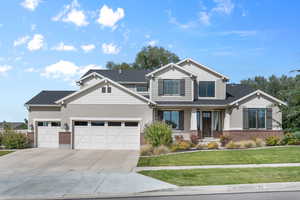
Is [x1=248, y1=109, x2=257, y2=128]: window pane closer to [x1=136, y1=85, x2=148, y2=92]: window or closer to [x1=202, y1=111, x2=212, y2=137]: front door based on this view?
[x1=202, y1=111, x2=212, y2=137]: front door

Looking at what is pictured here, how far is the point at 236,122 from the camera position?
80.5 feet

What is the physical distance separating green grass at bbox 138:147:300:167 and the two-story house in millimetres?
5280

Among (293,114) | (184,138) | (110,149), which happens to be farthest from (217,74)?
(293,114)

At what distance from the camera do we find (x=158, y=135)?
20500 mm

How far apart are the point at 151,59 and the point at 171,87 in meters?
29.6

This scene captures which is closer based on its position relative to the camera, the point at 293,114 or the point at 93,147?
the point at 293,114

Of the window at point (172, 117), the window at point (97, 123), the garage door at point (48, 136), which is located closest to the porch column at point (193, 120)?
the window at point (172, 117)

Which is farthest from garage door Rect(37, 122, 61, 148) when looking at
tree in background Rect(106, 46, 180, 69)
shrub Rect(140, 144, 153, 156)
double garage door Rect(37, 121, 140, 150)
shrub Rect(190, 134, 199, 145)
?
tree in background Rect(106, 46, 180, 69)

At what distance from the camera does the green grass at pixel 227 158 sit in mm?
15103

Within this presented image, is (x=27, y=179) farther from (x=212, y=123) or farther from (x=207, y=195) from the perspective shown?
(x=212, y=123)

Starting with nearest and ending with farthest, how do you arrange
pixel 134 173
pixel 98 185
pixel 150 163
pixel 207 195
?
pixel 207 195 → pixel 98 185 → pixel 134 173 → pixel 150 163

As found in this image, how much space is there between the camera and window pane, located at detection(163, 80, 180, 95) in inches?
1012

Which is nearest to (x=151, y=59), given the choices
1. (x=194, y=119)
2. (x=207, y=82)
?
(x=207, y=82)

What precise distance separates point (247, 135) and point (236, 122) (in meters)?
1.36
